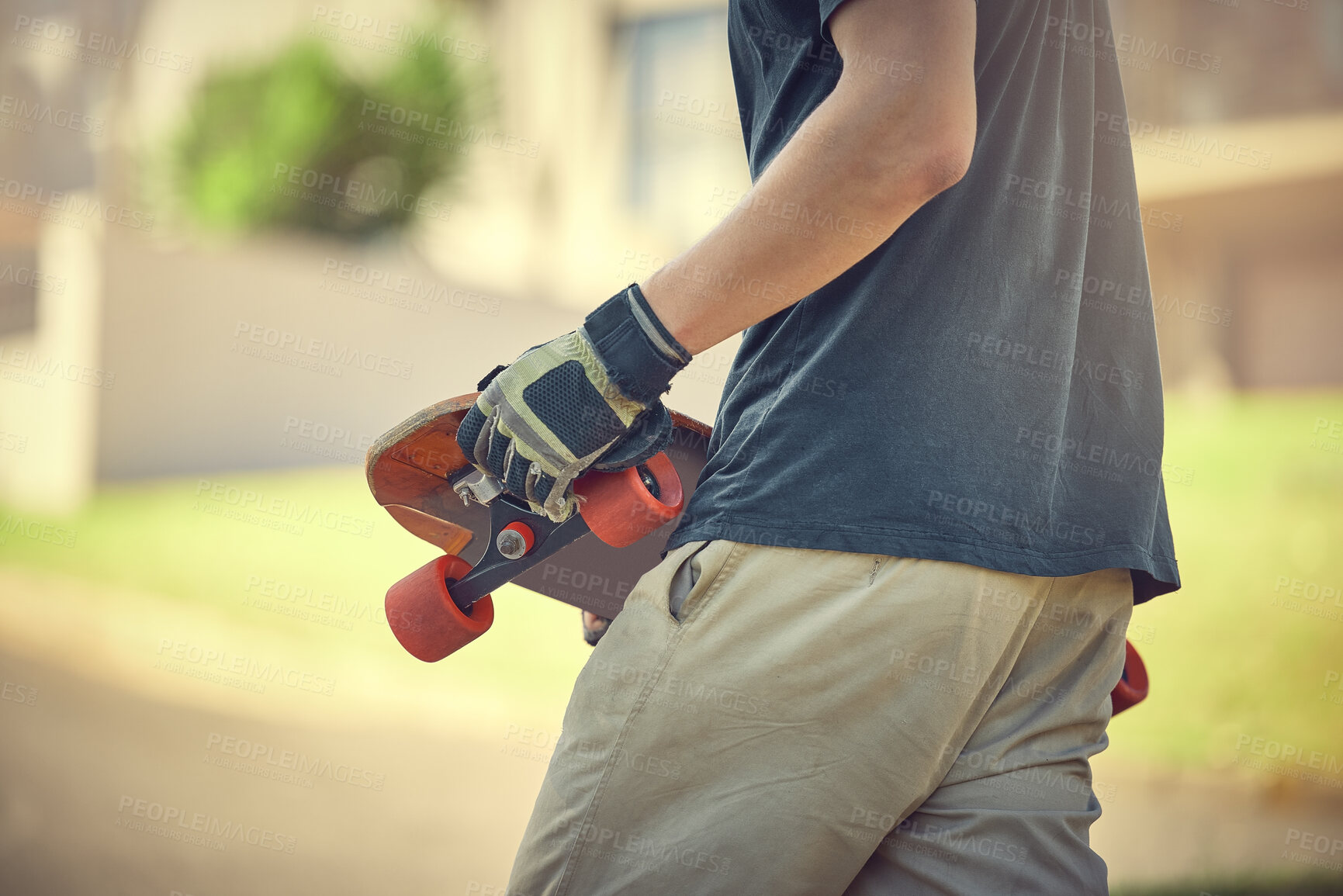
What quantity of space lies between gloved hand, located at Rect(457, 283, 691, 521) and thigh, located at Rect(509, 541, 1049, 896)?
221mm

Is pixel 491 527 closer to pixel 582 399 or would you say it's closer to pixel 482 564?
pixel 482 564

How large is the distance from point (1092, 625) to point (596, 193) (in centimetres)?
1282

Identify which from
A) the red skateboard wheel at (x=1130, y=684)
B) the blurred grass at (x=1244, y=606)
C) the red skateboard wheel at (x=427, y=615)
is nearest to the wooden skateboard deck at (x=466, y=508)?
the red skateboard wheel at (x=427, y=615)

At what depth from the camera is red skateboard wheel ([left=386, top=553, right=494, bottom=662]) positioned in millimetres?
1587

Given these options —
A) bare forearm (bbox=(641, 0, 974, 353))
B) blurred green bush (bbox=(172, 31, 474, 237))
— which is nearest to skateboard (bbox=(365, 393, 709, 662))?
bare forearm (bbox=(641, 0, 974, 353))

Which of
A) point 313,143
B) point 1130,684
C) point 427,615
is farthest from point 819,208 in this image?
point 313,143

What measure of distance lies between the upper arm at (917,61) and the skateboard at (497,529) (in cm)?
56

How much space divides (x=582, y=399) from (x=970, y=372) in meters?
0.50

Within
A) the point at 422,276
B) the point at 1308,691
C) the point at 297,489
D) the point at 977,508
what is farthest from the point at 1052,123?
the point at 422,276

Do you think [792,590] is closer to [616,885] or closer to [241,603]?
[616,885]

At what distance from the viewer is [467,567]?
1.65 metres

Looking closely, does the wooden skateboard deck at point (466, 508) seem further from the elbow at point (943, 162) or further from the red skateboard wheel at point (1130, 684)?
the red skateboard wheel at point (1130, 684)

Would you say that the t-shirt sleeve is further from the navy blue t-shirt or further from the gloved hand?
the gloved hand

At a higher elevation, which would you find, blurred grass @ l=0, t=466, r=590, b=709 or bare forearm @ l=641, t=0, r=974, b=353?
bare forearm @ l=641, t=0, r=974, b=353
